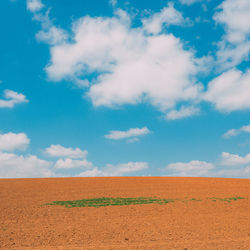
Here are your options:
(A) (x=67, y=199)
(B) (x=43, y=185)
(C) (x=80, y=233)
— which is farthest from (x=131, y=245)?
(B) (x=43, y=185)

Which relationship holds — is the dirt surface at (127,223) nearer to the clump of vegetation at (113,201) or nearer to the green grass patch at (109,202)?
the clump of vegetation at (113,201)

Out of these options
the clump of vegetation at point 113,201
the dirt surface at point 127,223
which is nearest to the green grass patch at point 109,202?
the clump of vegetation at point 113,201

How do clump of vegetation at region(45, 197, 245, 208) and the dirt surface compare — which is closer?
the dirt surface

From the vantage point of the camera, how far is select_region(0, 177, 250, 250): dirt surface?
45.3 feet

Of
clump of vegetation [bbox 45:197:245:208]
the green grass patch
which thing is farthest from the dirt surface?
the green grass patch

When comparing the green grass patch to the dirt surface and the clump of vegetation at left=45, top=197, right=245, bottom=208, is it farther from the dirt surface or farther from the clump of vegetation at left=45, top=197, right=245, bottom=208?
the dirt surface

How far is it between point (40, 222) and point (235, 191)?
84.6 ft

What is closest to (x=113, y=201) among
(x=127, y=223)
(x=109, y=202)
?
(x=109, y=202)

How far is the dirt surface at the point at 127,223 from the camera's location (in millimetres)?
13805

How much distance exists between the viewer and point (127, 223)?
60.1 feet

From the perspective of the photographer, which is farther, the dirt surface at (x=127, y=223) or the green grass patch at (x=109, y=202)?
the green grass patch at (x=109, y=202)

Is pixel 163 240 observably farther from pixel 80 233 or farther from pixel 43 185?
pixel 43 185

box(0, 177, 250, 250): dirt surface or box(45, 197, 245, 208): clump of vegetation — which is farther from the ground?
box(45, 197, 245, 208): clump of vegetation

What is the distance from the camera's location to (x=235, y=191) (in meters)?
33.9
